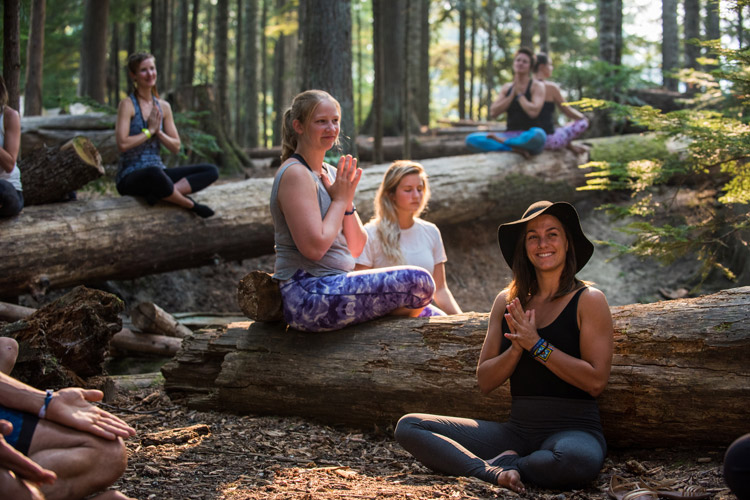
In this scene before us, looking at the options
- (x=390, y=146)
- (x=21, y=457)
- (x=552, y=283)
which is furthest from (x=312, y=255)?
(x=390, y=146)

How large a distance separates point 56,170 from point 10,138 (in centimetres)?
79

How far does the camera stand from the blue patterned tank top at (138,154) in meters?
7.33

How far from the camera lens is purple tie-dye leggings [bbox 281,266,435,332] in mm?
4750

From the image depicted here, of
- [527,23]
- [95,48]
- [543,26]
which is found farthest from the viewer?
[527,23]

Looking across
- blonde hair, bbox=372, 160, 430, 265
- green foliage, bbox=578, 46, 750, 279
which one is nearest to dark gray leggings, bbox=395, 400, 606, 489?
blonde hair, bbox=372, 160, 430, 265

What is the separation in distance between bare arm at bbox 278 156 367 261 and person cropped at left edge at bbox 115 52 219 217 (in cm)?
322

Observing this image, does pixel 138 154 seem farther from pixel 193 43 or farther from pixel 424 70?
pixel 424 70

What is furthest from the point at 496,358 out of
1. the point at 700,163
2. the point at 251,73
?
the point at 251,73

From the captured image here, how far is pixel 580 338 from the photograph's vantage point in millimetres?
3686

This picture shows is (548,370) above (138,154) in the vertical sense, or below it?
below

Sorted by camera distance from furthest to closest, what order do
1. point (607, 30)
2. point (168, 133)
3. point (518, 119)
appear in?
point (607, 30)
point (518, 119)
point (168, 133)

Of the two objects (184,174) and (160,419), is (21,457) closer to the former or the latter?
(160,419)

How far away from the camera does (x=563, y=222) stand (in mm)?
3898

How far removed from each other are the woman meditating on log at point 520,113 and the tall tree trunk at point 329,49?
2239 millimetres
